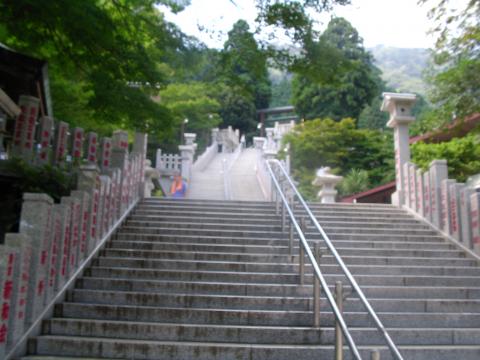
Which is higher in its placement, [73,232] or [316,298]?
[73,232]

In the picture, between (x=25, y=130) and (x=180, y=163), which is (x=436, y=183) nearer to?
(x=25, y=130)

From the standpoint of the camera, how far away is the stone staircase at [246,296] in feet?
14.4

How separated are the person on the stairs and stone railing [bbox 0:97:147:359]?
8.79m

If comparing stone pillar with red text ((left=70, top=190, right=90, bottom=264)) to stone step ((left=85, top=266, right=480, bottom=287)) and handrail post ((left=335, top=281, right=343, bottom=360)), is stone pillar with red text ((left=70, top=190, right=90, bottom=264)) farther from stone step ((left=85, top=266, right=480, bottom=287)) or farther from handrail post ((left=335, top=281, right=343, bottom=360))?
handrail post ((left=335, top=281, right=343, bottom=360))

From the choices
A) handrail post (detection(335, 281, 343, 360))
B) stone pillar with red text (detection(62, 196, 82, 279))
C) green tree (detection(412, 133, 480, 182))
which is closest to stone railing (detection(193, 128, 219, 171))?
green tree (detection(412, 133, 480, 182))

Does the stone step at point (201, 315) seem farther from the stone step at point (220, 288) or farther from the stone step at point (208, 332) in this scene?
the stone step at point (220, 288)

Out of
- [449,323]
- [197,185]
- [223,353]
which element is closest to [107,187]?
[223,353]

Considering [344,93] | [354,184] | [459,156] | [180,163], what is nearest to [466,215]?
[459,156]

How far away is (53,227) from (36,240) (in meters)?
0.39

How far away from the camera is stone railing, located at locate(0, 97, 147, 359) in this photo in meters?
4.09

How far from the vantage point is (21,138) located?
24.1 feet

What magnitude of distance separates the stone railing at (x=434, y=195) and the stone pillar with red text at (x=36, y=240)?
6.22 meters

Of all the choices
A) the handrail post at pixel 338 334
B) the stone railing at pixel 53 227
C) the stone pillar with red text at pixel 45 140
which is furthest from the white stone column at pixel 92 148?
the handrail post at pixel 338 334

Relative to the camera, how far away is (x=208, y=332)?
461cm
